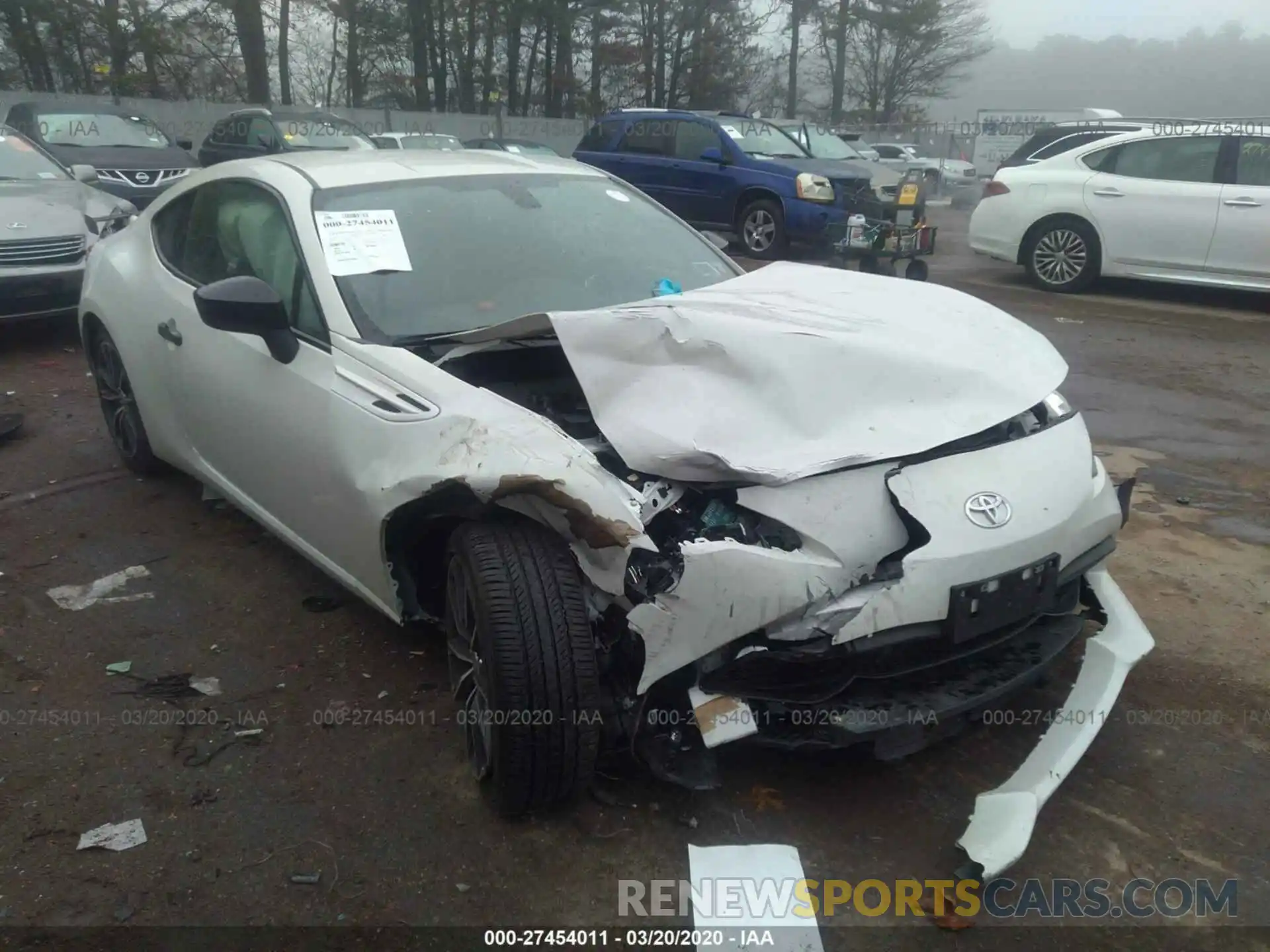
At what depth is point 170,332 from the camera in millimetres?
3740

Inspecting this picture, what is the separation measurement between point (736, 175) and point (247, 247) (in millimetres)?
8717

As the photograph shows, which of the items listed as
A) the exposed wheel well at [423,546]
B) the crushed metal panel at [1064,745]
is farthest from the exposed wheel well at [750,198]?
the exposed wheel well at [423,546]

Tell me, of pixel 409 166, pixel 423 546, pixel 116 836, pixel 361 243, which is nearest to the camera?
pixel 116 836

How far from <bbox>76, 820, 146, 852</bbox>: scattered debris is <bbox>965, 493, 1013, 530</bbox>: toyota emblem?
7.07 feet

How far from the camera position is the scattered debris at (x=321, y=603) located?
353cm

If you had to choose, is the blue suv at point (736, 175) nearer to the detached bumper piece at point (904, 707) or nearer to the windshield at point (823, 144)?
the windshield at point (823, 144)

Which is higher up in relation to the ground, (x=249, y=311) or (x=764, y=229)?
(x=249, y=311)

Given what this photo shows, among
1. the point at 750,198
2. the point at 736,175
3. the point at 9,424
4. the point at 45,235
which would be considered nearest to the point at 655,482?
the point at 9,424

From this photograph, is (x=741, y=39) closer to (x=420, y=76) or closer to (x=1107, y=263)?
(x=420, y=76)

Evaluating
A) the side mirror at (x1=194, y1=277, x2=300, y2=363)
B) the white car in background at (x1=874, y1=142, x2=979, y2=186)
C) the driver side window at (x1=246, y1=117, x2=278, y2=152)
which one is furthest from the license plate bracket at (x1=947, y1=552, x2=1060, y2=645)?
the white car in background at (x1=874, y1=142, x2=979, y2=186)

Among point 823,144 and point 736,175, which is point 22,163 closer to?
point 736,175

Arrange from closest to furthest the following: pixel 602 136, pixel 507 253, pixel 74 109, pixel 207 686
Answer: pixel 207 686 → pixel 507 253 → pixel 74 109 → pixel 602 136

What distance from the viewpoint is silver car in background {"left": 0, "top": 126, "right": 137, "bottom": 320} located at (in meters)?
6.70

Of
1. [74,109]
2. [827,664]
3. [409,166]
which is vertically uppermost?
[74,109]
